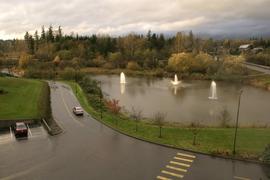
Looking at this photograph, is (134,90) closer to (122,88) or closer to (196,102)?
(122,88)

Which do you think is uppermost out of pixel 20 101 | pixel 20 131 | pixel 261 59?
pixel 261 59

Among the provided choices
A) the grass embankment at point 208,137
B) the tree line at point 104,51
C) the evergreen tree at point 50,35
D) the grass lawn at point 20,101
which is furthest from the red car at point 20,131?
the evergreen tree at point 50,35

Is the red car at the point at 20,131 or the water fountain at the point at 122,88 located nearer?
the red car at the point at 20,131

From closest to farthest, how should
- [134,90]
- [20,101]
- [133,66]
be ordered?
[20,101] < [134,90] < [133,66]

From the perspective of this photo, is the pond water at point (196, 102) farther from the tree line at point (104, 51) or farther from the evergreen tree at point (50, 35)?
the evergreen tree at point (50, 35)

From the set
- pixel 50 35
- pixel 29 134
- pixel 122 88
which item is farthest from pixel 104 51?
pixel 29 134

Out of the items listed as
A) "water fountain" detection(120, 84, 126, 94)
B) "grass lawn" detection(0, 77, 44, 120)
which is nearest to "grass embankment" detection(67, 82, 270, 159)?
"grass lawn" detection(0, 77, 44, 120)
